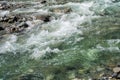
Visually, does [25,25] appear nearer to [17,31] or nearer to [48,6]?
[17,31]

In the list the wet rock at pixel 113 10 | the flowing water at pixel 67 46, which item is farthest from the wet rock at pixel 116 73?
the wet rock at pixel 113 10

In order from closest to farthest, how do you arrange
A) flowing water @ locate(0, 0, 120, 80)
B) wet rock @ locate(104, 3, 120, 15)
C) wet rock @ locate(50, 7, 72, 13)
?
flowing water @ locate(0, 0, 120, 80) < wet rock @ locate(104, 3, 120, 15) < wet rock @ locate(50, 7, 72, 13)

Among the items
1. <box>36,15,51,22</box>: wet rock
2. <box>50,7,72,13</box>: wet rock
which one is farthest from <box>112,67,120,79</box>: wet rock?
<box>50,7,72,13</box>: wet rock

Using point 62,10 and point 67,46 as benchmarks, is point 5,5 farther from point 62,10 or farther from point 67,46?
point 67,46

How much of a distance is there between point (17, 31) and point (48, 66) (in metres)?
4.32

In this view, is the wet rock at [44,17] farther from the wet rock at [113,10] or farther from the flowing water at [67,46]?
the wet rock at [113,10]

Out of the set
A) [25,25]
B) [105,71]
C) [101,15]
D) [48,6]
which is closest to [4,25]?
[25,25]

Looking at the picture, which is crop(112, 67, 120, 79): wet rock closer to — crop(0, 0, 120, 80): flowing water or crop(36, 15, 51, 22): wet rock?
crop(0, 0, 120, 80): flowing water

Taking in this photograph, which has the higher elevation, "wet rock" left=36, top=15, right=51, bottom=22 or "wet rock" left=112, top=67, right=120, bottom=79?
"wet rock" left=36, top=15, right=51, bottom=22

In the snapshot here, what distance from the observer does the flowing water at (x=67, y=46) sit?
27.0 feet

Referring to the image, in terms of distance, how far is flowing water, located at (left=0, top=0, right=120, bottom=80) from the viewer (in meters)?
8.22

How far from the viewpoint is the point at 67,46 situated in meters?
9.91

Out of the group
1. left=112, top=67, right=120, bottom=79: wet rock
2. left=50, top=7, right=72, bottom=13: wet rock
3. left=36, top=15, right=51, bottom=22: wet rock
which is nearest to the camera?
left=112, top=67, right=120, bottom=79: wet rock

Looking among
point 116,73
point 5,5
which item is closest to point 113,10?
point 116,73
